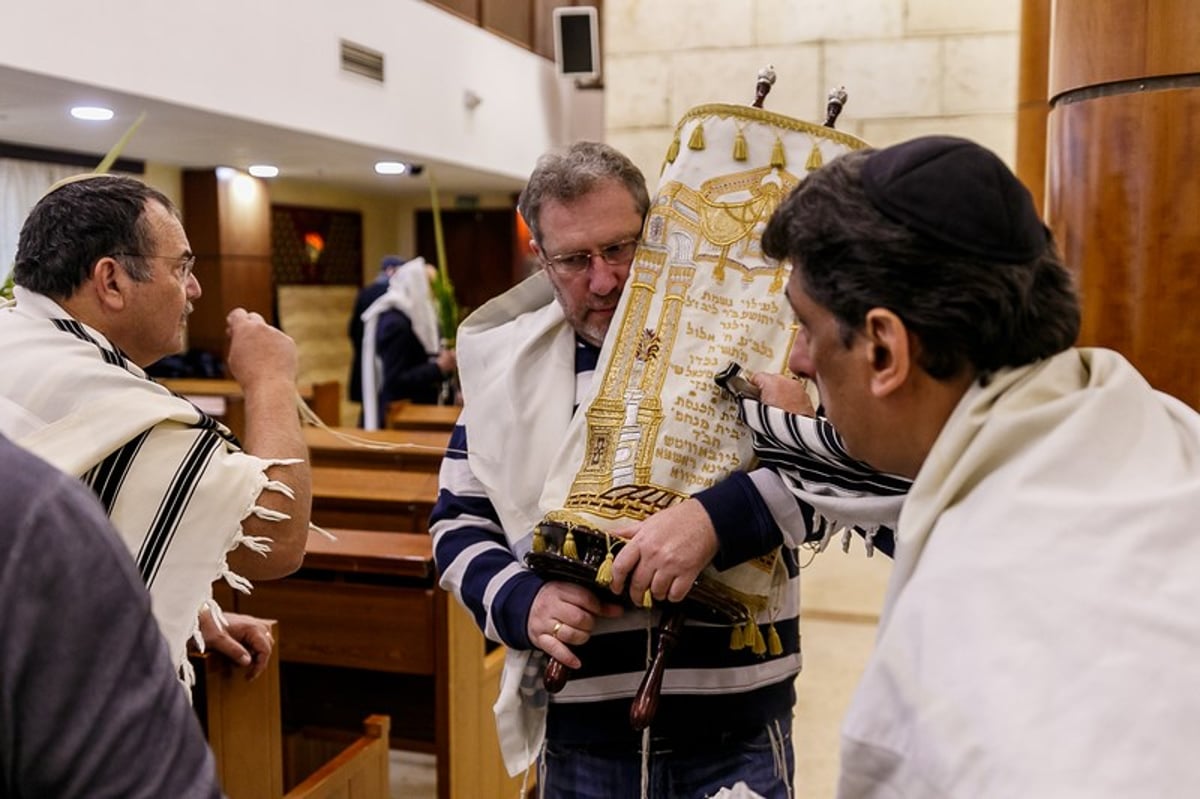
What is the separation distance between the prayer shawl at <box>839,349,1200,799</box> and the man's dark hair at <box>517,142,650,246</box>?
72 centimetres

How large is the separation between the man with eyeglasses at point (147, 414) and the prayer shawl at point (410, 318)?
3748 millimetres

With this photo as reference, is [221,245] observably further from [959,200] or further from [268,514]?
[959,200]

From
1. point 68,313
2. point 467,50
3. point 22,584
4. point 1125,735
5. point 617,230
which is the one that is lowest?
point 1125,735

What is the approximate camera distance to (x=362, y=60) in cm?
695

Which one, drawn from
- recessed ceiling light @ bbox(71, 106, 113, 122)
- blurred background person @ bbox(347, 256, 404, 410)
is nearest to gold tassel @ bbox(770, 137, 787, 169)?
blurred background person @ bbox(347, 256, 404, 410)

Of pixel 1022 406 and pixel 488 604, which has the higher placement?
pixel 1022 406

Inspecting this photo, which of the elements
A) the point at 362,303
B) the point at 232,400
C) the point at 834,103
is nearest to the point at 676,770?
the point at 834,103

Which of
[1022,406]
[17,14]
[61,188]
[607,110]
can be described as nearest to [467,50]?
[607,110]

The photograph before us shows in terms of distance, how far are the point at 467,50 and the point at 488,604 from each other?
7.40 metres

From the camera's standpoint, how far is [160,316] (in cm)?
169

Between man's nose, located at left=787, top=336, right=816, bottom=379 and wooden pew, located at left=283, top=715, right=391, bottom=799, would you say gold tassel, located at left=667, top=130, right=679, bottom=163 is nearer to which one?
man's nose, located at left=787, top=336, right=816, bottom=379

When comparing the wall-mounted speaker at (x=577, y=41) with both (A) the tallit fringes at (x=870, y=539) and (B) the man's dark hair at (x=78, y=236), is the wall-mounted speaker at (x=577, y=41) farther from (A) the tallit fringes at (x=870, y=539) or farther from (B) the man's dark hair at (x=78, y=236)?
(A) the tallit fringes at (x=870, y=539)

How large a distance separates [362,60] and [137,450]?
19.6 ft

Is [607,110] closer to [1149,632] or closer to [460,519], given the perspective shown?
[460,519]
